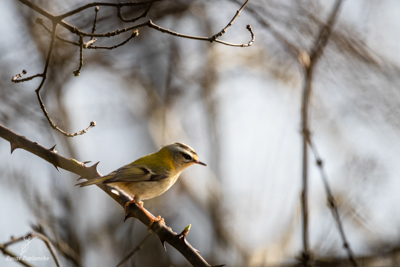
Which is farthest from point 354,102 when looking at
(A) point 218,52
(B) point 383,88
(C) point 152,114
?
(C) point 152,114

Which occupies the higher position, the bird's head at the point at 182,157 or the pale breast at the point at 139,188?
the bird's head at the point at 182,157

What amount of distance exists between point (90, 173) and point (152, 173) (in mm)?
1307

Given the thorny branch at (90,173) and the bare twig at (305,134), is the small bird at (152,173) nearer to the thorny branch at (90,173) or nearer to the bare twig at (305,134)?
the thorny branch at (90,173)

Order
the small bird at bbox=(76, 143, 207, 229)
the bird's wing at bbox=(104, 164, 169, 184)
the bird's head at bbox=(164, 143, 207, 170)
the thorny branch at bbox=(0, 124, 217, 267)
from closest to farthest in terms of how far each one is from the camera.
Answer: the thorny branch at bbox=(0, 124, 217, 267)
the bird's wing at bbox=(104, 164, 169, 184)
the small bird at bbox=(76, 143, 207, 229)
the bird's head at bbox=(164, 143, 207, 170)

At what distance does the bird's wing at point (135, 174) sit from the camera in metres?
3.57

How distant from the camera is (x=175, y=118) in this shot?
10336mm

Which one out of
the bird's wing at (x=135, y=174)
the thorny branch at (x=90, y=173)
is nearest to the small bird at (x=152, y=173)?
the bird's wing at (x=135, y=174)

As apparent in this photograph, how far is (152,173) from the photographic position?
Result: 402 centimetres

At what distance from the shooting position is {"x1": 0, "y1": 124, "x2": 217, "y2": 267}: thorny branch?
2.25m

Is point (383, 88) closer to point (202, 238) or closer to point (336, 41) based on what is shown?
point (336, 41)

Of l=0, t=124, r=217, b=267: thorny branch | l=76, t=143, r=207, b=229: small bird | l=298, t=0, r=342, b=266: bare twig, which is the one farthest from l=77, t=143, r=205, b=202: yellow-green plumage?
l=298, t=0, r=342, b=266: bare twig

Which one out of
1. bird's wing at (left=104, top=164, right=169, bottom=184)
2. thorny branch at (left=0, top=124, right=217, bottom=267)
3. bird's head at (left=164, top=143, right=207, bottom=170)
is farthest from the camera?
bird's head at (left=164, top=143, right=207, bottom=170)

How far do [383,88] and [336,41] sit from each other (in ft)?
2.90

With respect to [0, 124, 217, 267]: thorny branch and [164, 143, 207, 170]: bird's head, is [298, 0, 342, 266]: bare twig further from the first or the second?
[164, 143, 207, 170]: bird's head
